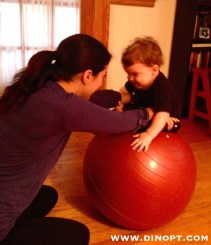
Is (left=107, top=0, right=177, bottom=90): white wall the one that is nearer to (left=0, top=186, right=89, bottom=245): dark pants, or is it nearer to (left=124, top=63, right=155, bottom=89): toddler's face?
(left=124, top=63, right=155, bottom=89): toddler's face

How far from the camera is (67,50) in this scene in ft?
3.69

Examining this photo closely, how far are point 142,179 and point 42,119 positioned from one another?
56 cm

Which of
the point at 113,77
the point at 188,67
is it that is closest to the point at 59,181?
the point at 113,77

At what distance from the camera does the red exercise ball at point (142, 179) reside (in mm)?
1401

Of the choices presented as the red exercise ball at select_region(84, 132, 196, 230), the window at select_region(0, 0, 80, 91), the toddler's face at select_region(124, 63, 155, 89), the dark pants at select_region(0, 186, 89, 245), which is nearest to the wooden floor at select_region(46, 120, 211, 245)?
the red exercise ball at select_region(84, 132, 196, 230)

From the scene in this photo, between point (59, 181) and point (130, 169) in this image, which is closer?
point (130, 169)

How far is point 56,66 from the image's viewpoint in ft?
3.81

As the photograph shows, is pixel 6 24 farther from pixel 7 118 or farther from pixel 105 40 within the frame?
pixel 7 118

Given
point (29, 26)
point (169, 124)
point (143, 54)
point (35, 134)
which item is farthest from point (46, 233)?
point (29, 26)

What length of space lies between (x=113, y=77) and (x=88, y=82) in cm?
229

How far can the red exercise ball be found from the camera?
4.60ft

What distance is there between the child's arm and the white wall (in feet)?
6.32

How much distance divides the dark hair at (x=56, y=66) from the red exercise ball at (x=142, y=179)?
464 mm

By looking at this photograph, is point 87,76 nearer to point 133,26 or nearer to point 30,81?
point 30,81
